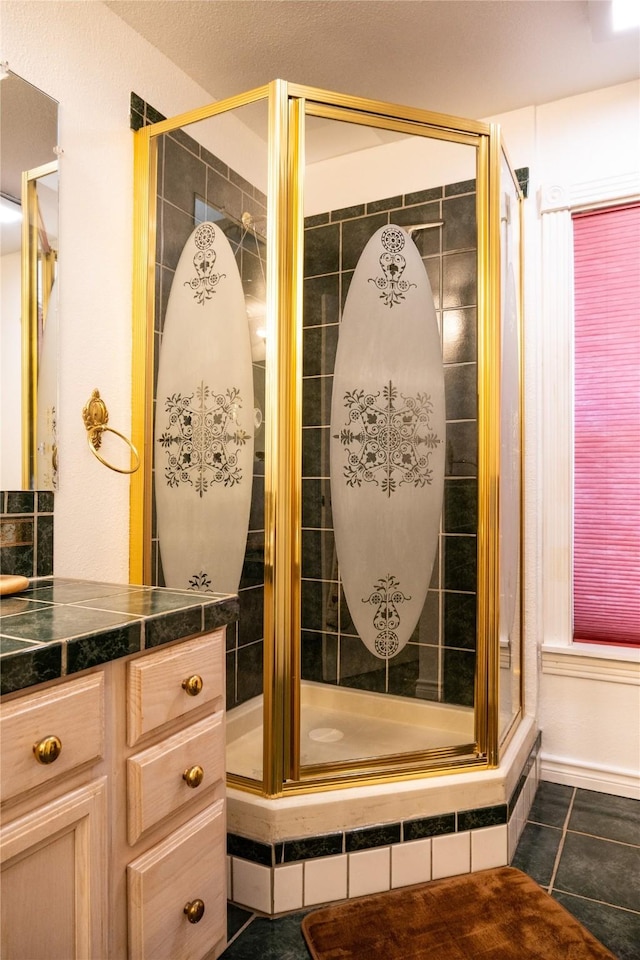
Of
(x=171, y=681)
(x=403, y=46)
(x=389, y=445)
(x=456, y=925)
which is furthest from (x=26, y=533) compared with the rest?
(x=403, y=46)

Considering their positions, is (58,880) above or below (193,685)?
below

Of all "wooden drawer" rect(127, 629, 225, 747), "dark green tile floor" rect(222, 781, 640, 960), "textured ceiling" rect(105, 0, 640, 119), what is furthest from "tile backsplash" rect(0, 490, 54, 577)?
"textured ceiling" rect(105, 0, 640, 119)

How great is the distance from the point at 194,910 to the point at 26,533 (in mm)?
930

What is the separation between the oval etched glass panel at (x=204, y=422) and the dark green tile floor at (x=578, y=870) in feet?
2.74

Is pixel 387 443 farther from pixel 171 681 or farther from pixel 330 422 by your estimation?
pixel 171 681

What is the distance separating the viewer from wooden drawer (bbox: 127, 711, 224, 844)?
109 cm

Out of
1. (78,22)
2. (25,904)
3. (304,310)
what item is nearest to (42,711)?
(25,904)

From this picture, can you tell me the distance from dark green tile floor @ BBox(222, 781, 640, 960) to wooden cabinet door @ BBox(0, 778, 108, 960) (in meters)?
0.62

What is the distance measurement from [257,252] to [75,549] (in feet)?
3.14

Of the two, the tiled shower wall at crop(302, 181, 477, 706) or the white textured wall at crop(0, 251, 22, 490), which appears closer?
the white textured wall at crop(0, 251, 22, 490)

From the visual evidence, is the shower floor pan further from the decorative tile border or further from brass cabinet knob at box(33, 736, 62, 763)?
brass cabinet knob at box(33, 736, 62, 763)

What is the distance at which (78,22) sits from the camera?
5.75ft

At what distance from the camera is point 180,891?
119 cm

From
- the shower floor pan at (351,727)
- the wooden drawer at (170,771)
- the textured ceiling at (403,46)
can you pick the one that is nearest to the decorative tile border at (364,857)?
the shower floor pan at (351,727)
